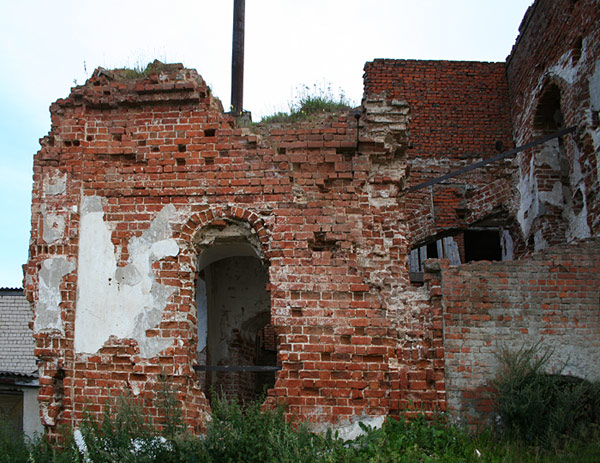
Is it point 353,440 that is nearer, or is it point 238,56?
point 353,440

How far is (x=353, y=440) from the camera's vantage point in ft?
19.5

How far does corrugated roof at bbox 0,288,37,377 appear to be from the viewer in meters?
11.7

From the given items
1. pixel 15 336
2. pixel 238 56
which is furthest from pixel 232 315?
pixel 238 56

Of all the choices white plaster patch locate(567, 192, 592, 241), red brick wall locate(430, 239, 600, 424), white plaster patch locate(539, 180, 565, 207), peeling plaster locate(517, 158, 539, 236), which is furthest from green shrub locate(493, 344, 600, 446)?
peeling plaster locate(517, 158, 539, 236)

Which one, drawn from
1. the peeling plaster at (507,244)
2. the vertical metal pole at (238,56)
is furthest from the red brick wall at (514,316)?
the vertical metal pole at (238,56)

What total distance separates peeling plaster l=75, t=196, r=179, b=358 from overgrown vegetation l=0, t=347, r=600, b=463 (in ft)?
2.14

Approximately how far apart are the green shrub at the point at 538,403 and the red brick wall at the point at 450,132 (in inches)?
216

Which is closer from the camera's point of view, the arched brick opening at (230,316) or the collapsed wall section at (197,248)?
the collapsed wall section at (197,248)

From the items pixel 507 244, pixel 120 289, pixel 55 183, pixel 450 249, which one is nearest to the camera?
pixel 120 289

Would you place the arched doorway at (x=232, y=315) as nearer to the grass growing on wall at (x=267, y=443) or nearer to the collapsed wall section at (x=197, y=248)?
the collapsed wall section at (x=197, y=248)

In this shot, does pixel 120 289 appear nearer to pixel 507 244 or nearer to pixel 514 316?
pixel 514 316

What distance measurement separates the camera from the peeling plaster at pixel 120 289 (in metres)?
6.49

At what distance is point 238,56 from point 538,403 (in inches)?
359

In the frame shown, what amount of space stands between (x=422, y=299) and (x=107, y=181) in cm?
365
